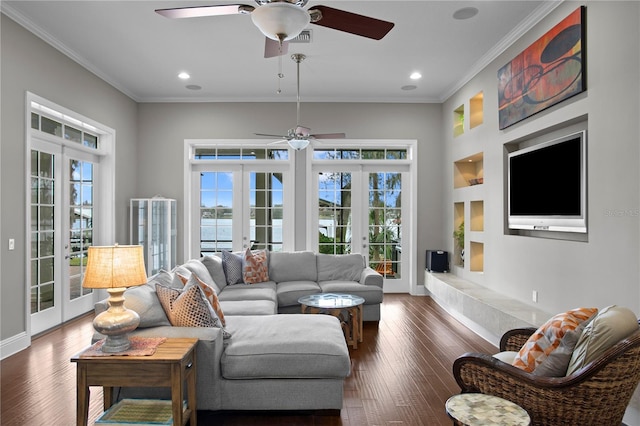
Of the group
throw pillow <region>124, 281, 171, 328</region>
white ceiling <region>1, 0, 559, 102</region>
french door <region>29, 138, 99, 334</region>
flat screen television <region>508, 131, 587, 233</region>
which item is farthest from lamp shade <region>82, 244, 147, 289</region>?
flat screen television <region>508, 131, 587, 233</region>

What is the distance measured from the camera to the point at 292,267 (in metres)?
5.86

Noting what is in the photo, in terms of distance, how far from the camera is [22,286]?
4316 mm

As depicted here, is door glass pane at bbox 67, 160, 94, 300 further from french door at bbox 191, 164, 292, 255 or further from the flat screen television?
the flat screen television

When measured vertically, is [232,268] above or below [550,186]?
below

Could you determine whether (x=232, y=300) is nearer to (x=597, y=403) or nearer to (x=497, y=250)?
(x=497, y=250)

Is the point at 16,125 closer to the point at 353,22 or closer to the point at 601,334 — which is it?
the point at 353,22

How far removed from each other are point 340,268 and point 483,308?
1.99 metres

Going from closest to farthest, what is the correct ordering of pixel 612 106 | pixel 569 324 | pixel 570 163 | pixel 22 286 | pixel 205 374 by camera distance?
pixel 569 324 → pixel 205 374 → pixel 612 106 → pixel 570 163 → pixel 22 286

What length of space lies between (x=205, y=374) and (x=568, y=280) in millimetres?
2980

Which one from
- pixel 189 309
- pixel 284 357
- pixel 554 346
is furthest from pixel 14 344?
pixel 554 346

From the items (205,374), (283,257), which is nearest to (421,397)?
(205,374)

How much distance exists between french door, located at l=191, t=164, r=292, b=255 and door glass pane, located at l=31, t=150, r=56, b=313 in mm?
2487

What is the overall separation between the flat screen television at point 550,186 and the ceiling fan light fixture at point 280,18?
2.56 m

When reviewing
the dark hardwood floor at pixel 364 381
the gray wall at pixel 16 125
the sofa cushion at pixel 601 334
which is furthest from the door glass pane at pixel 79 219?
the sofa cushion at pixel 601 334
